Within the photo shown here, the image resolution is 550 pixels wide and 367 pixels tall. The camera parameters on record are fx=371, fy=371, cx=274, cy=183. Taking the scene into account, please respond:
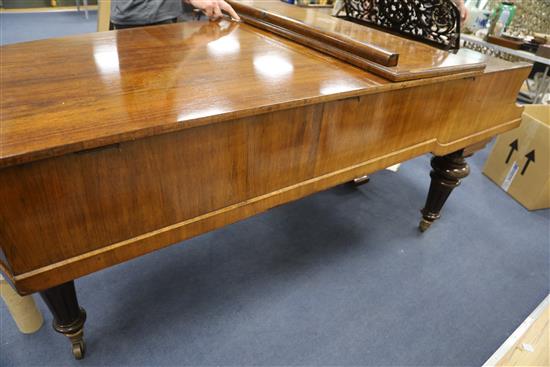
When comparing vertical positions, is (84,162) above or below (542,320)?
above

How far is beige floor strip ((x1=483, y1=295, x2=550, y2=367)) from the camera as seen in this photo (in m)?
1.17

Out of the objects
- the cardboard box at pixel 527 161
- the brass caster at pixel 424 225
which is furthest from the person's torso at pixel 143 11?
the cardboard box at pixel 527 161

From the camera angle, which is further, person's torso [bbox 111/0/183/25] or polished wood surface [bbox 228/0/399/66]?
person's torso [bbox 111/0/183/25]

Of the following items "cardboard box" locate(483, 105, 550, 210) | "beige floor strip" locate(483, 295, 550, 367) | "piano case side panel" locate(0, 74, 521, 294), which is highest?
"piano case side panel" locate(0, 74, 521, 294)

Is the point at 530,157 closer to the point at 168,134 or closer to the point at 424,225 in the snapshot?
the point at 424,225

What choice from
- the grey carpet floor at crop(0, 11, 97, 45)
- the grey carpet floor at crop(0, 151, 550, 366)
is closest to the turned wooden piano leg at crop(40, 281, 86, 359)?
the grey carpet floor at crop(0, 151, 550, 366)

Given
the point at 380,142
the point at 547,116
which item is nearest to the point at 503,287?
the point at 380,142

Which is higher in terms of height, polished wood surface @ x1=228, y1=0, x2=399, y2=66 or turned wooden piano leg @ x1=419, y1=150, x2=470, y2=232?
polished wood surface @ x1=228, y1=0, x2=399, y2=66

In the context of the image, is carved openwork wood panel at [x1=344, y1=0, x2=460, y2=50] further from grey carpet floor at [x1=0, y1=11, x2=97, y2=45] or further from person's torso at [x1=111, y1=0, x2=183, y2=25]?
grey carpet floor at [x1=0, y1=11, x2=97, y2=45]

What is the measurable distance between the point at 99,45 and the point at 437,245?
5.13 feet

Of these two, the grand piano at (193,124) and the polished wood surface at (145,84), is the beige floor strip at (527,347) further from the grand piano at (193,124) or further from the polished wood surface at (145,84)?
the polished wood surface at (145,84)

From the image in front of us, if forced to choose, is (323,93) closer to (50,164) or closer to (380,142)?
(380,142)

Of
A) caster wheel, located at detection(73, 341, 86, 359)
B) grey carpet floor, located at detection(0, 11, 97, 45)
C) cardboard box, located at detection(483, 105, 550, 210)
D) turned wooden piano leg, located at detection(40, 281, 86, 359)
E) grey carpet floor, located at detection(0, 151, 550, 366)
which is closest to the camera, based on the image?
turned wooden piano leg, located at detection(40, 281, 86, 359)

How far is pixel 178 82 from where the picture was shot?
788 millimetres
